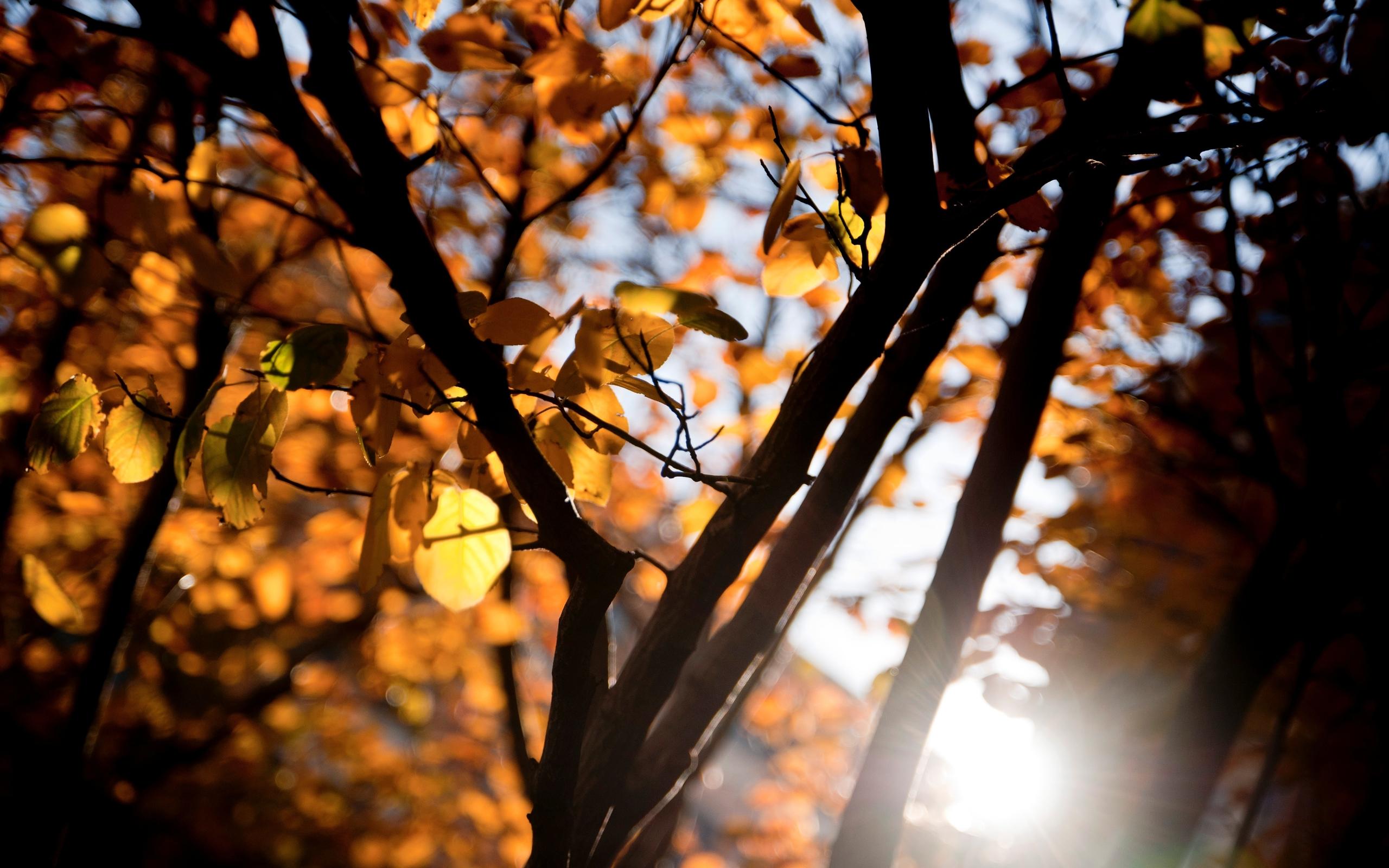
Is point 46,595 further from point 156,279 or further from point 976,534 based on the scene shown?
point 976,534

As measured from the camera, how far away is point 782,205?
3.00 ft

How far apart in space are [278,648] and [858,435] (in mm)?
6621

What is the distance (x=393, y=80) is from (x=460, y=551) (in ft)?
3.36

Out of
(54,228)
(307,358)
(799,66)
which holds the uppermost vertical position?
(799,66)

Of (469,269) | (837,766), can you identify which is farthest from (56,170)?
(837,766)

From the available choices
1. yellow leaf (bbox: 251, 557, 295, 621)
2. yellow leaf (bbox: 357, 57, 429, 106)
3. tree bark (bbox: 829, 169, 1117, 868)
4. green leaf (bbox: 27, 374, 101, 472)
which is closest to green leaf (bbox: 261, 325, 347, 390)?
green leaf (bbox: 27, 374, 101, 472)

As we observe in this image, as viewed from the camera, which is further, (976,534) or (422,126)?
(976,534)

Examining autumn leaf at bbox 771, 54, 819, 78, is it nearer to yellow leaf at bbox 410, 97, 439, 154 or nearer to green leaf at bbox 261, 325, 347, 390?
yellow leaf at bbox 410, 97, 439, 154

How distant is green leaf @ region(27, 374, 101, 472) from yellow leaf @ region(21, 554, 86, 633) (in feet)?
1.48

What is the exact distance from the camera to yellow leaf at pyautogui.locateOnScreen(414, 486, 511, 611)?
933 millimetres

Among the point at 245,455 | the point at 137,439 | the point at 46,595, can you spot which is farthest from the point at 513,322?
the point at 46,595

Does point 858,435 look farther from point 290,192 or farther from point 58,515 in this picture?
point 58,515

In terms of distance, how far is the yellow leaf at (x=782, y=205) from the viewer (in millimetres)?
908

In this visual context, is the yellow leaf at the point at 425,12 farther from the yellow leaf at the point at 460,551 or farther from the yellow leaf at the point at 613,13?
the yellow leaf at the point at 460,551
